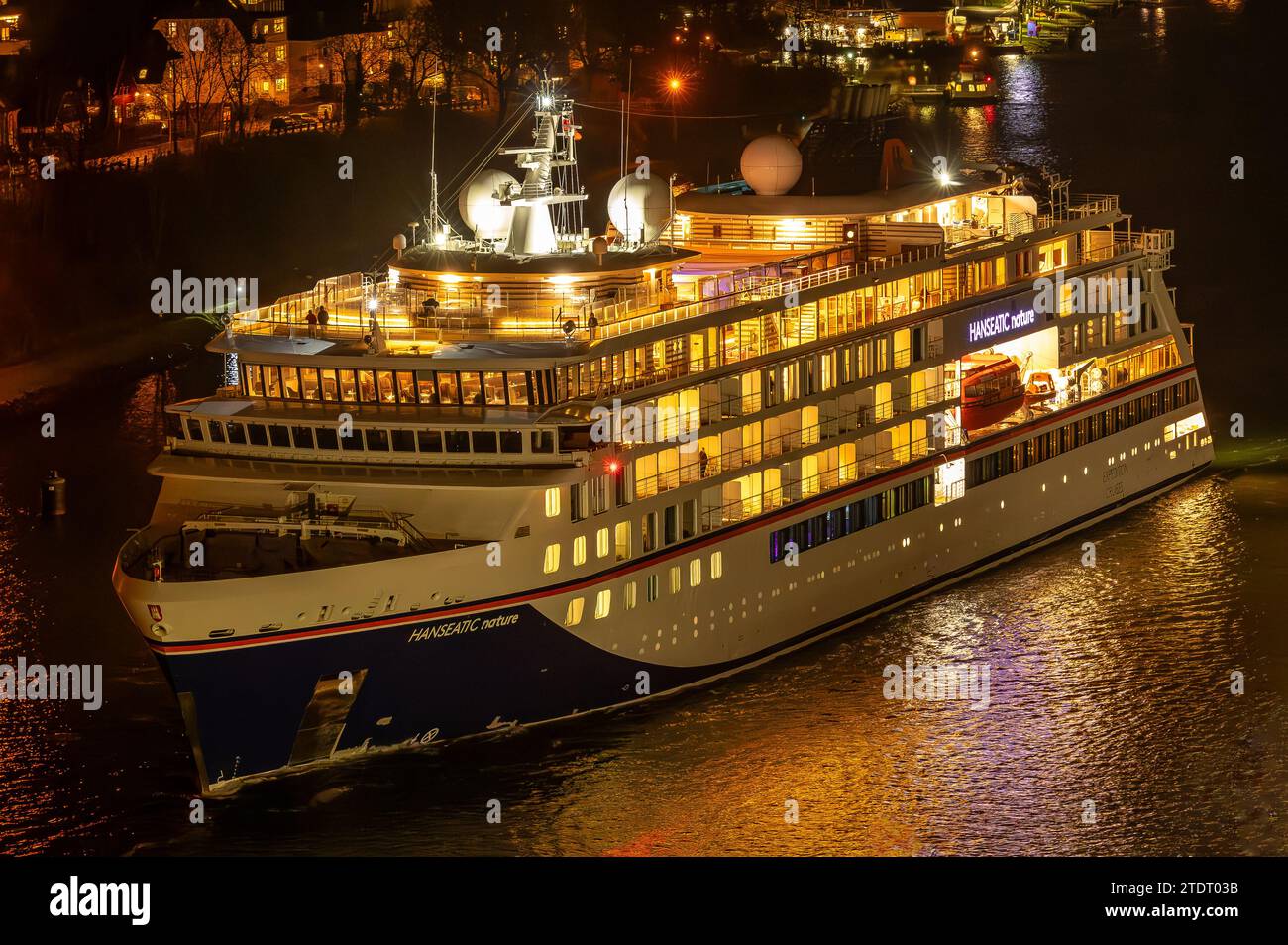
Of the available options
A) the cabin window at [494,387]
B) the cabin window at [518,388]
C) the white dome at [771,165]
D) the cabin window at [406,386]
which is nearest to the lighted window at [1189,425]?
the white dome at [771,165]

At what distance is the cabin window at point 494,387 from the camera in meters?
39.7

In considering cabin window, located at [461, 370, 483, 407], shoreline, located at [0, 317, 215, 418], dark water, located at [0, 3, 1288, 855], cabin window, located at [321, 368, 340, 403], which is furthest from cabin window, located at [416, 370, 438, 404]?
shoreline, located at [0, 317, 215, 418]

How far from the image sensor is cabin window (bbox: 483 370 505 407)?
39719 millimetres

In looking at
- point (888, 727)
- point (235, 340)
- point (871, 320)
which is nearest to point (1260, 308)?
point (871, 320)

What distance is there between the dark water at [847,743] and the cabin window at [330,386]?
6.29m

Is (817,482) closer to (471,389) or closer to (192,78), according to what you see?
(471,389)

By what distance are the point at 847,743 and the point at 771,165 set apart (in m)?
15.3

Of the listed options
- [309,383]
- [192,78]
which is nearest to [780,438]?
[309,383]

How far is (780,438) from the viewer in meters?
44.3

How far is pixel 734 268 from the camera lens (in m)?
47.8

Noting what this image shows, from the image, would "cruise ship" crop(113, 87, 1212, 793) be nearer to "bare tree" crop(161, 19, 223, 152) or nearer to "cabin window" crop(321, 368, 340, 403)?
"cabin window" crop(321, 368, 340, 403)

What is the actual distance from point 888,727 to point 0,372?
36.6m

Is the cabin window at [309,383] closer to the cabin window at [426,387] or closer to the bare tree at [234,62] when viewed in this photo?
the cabin window at [426,387]

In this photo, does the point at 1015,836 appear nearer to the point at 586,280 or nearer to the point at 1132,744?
the point at 1132,744
